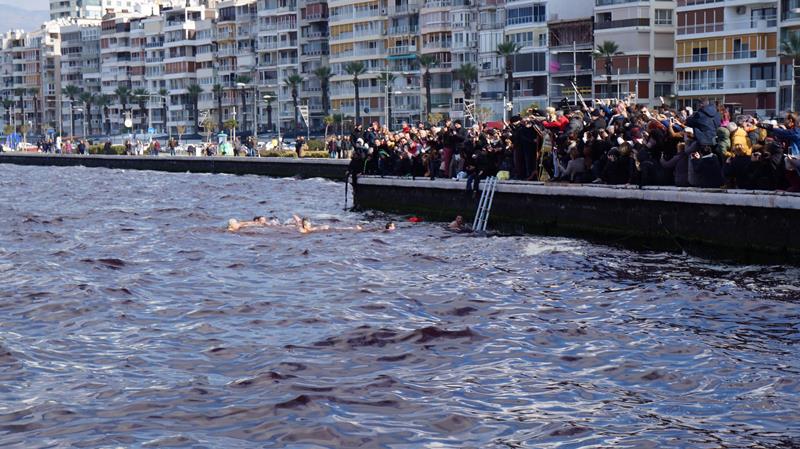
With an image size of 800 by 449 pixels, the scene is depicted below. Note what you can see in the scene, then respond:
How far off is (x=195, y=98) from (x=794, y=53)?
326ft

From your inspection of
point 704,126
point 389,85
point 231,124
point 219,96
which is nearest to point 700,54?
point 389,85

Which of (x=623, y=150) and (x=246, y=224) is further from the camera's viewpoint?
(x=246, y=224)

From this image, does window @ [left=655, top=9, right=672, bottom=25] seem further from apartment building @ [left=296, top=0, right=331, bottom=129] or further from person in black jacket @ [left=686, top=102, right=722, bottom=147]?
person in black jacket @ [left=686, top=102, right=722, bottom=147]

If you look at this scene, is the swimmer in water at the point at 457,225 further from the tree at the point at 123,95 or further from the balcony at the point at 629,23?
the tree at the point at 123,95

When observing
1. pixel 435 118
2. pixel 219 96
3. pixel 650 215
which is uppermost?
pixel 219 96

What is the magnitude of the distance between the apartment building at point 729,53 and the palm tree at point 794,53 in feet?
9.40

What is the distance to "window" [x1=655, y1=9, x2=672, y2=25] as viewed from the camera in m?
99.1

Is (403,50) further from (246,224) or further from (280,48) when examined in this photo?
(246,224)

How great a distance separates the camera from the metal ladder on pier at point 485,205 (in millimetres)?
32531

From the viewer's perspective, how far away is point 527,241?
29.6m

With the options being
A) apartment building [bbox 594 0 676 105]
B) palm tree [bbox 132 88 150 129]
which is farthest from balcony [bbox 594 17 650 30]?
palm tree [bbox 132 88 150 129]

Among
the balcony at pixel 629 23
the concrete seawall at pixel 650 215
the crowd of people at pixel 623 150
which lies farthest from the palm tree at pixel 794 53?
the concrete seawall at pixel 650 215

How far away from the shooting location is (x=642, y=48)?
98.5 metres

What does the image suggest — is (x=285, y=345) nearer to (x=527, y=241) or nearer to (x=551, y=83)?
(x=527, y=241)
